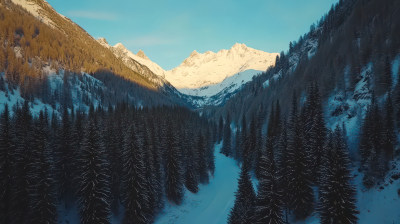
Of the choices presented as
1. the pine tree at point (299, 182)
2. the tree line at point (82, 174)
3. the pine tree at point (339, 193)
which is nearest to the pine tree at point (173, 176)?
the tree line at point (82, 174)

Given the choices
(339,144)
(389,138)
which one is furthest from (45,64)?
(389,138)

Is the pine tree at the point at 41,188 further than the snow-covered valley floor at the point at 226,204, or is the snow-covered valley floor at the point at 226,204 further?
the snow-covered valley floor at the point at 226,204

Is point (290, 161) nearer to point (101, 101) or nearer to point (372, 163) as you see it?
point (372, 163)

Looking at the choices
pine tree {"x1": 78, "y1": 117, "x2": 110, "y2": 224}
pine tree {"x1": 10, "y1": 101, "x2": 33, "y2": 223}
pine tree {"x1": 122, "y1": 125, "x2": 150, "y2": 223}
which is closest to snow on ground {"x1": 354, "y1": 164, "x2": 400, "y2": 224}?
pine tree {"x1": 122, "y1": 125, "x2": 150, "y2": 223}

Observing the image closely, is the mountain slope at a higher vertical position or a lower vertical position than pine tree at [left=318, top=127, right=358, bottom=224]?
higher

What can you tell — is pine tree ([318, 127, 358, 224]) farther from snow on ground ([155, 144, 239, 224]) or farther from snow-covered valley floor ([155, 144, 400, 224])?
snow on ground ([155, 144, 239, 224])

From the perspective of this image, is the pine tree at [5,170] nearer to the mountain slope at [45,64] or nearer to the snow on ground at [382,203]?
the snow on ground at [382,203]
